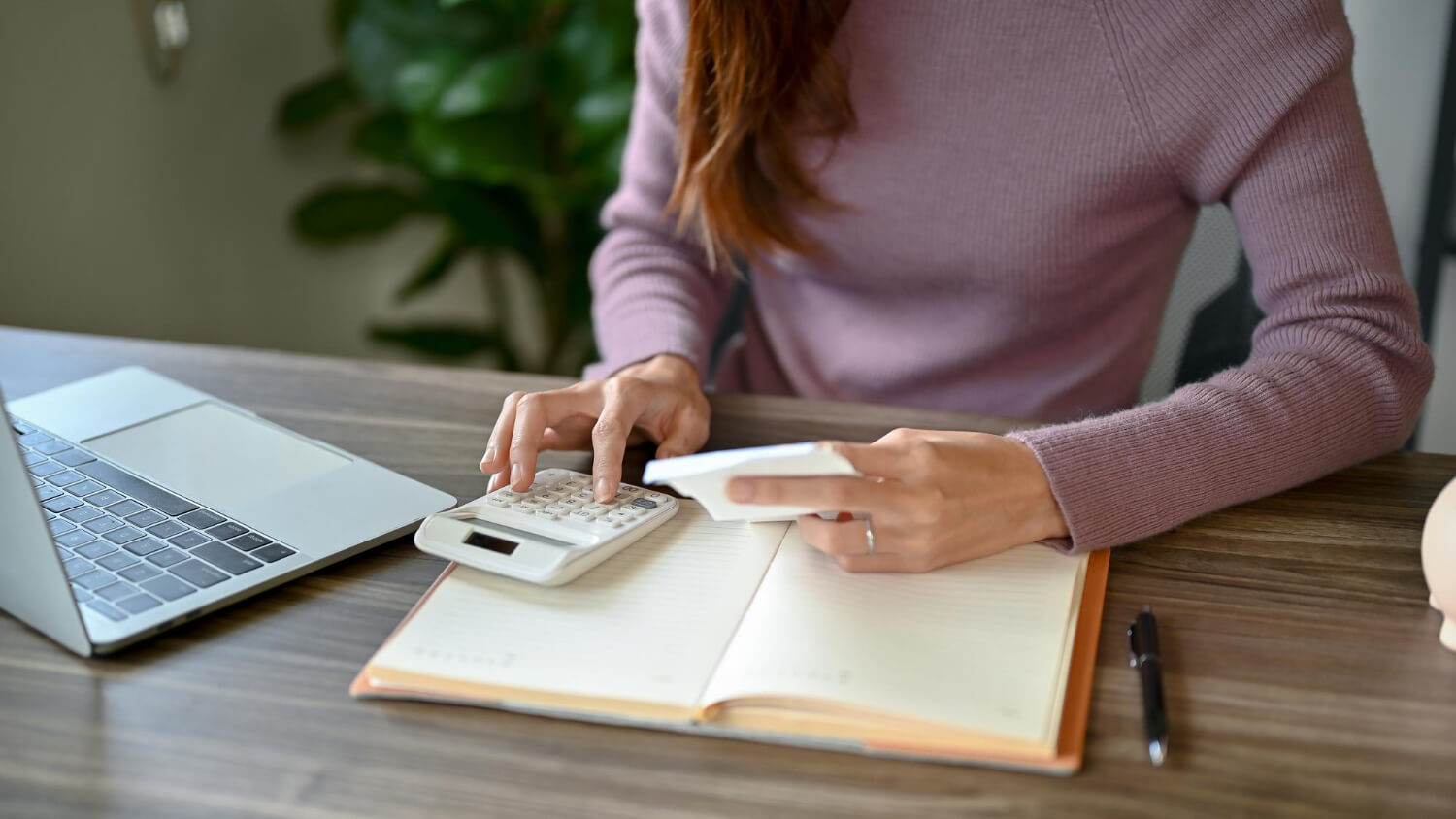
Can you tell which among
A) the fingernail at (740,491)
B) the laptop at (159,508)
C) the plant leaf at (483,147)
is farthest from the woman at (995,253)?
the plant leaf at (483,147)

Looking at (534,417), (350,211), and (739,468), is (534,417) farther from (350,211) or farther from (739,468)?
(350,211)

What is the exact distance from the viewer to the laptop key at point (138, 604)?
0.61 meters

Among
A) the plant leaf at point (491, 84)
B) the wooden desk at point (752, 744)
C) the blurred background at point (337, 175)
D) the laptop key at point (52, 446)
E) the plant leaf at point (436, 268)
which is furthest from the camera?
the plant leaf at point (436, 268)

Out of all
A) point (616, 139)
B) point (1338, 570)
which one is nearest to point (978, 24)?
point (1338, 570)

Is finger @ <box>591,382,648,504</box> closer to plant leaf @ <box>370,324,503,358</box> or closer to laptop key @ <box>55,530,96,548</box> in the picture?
laptop key @ <box>55,530,96,548</box>

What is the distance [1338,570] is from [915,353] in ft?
1.56

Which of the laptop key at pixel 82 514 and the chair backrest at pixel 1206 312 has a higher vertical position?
the laptop key at pixel 82 514

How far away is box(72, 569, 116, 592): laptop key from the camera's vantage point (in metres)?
0.63

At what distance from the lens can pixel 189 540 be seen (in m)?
0.68

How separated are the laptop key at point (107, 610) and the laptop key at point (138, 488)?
0.34 feet

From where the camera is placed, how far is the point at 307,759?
52 centimetres

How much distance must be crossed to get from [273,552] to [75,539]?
0.39ft

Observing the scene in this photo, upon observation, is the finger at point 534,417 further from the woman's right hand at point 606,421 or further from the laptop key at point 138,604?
the laptop key at point 138,604

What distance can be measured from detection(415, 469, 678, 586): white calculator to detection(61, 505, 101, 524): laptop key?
8.2 inches
